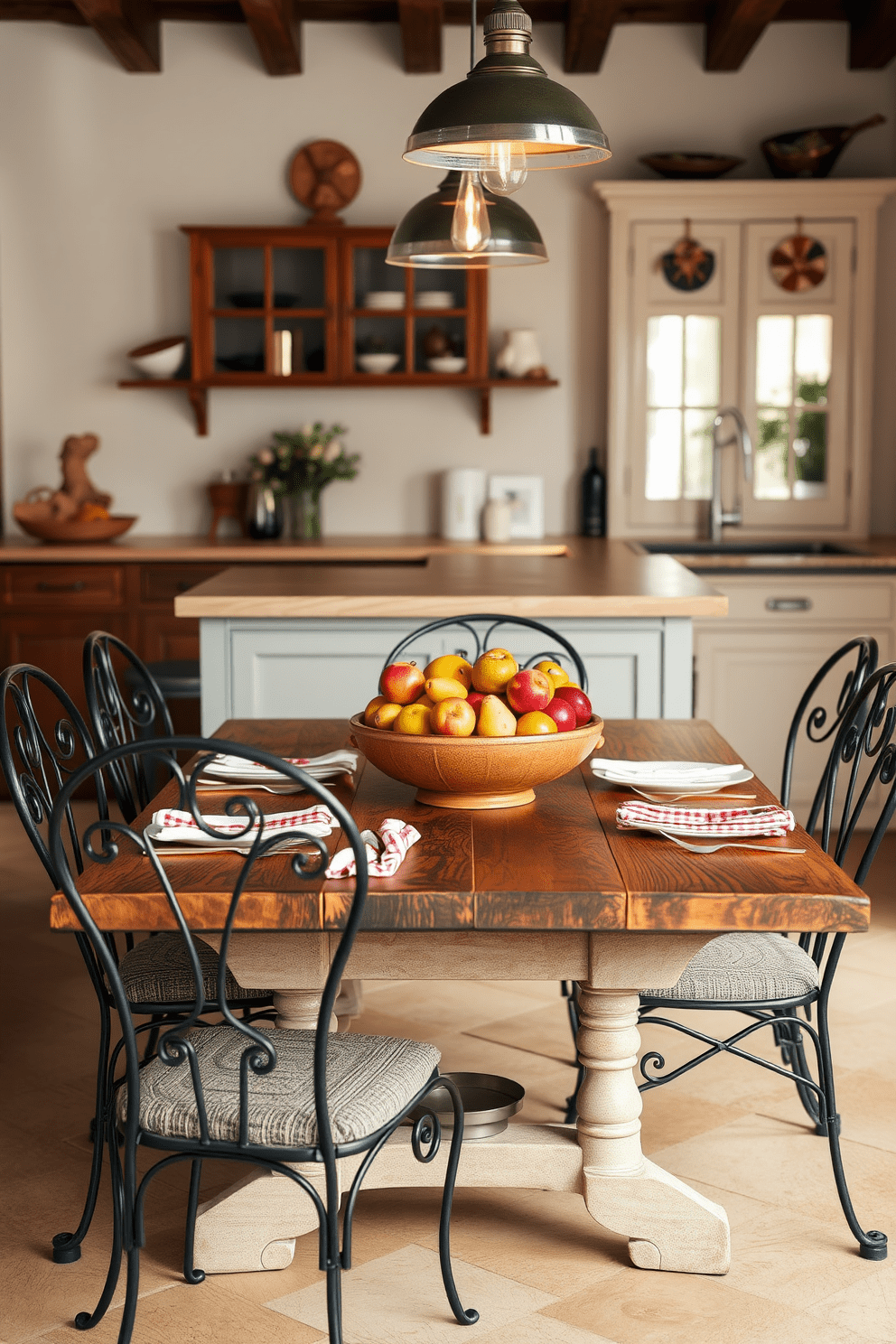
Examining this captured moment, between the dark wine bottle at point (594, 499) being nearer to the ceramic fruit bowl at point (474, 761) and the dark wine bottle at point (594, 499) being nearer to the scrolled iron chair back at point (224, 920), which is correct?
the ceramic fruit bowl at point (474, 761)

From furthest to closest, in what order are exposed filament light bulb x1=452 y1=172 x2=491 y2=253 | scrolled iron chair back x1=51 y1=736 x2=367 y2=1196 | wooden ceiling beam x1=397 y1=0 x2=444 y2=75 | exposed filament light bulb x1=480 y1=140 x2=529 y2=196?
wooden ceiling beam x1=397 y1=0 x2=444 y2=75
exposed filament light bulb x1=452 y1=172 x2=491 y2=253
exposed filament light bulb x1=480 y1=140 x2=529 y2=196
scrolled iron chair back x1=51 y1=736 x2=367 y2=1196

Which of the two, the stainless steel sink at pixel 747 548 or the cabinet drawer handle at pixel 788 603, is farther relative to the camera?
the stainless steel sink at pixel 747 548

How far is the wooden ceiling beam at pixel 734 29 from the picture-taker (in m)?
4.66

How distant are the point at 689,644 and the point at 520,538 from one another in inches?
85.1

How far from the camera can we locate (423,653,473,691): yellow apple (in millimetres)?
2098

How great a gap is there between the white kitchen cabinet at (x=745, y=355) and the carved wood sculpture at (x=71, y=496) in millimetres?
1973

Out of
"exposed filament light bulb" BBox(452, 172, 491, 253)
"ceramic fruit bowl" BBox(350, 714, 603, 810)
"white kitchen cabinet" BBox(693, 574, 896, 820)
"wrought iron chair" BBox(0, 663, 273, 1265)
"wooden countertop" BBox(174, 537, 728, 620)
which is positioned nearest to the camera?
"ceramic fruit bowl" BBox(350, 714, 603, 810)

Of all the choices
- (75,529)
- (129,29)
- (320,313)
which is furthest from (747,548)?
(129,29)

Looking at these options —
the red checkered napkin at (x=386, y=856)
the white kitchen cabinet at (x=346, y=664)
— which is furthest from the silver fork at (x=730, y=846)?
the white kitchen cabinet at (x=346, y=664)

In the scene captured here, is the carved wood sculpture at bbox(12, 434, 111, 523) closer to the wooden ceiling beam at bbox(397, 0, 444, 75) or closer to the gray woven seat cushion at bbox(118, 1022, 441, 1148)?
the wooden ceiling beam at bbox(397, 0, 444, 75)

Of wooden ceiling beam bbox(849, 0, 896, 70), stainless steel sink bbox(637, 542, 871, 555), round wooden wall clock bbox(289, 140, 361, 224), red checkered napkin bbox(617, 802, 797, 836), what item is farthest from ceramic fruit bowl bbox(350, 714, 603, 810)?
wooden ceiling beam bbox(849, 0, 896, 70)

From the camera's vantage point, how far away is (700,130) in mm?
5340

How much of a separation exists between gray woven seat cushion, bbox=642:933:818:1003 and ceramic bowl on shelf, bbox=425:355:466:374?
3.43m

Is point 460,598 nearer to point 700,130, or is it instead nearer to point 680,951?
point 680,951
